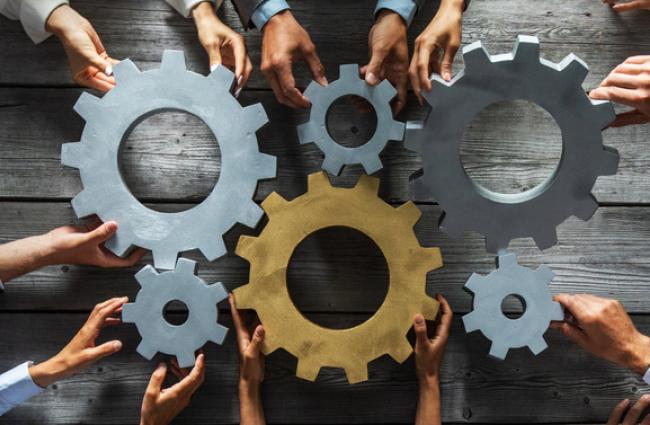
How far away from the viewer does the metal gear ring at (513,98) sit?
0.86m

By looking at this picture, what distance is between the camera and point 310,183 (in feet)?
3.12

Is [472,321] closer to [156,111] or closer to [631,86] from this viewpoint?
[631,86]

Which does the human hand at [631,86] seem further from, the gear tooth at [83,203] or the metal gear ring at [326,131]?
the gear tooth at [83,203]

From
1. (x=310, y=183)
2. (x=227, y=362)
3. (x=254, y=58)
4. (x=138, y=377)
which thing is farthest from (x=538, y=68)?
(x=138, y=377)

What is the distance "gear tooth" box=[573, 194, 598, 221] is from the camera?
918 mm

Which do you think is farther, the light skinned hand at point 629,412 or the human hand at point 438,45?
the light skinned hand at point 629,412

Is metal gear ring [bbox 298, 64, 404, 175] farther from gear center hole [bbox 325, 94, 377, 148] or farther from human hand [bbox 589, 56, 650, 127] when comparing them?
human hand [bbox 589, 56, 650, 127]

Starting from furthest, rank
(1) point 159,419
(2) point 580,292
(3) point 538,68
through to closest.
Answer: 1. (2) point 580,292
2. (1) point 159,419
3. (3) point 538,68

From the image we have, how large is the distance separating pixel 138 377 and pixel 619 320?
2.63 feet

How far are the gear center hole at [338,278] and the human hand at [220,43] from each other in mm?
309

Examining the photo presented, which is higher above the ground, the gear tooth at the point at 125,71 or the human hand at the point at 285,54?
the human hand at the point at 285,54

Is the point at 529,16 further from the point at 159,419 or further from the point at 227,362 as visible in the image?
the point at 159,419

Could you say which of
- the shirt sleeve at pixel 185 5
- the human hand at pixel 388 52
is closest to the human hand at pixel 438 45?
the human hand at pixel 388 52

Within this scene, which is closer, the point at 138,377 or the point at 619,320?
the point at 619,320
